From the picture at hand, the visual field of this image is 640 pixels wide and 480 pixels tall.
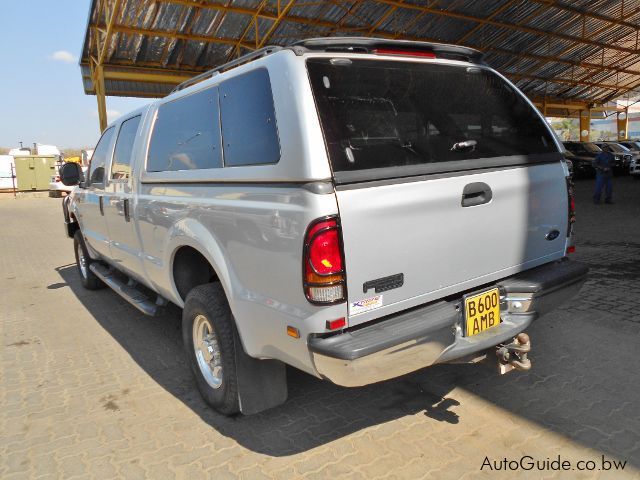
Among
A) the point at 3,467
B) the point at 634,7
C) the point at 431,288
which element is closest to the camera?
the point at 431,288

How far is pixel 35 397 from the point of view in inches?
135

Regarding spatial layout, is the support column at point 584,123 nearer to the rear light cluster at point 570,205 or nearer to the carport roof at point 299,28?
the carport roof at point 299,28

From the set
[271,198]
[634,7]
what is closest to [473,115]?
[271,198]

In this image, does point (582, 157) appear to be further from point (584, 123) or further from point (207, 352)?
point (207, 352)

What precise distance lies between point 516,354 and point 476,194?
0.94 metres

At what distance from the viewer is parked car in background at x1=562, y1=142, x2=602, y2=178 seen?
64.2 feet

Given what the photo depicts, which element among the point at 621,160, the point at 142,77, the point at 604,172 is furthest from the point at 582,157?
the point at 142,77

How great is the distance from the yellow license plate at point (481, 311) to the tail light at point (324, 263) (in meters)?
0.79

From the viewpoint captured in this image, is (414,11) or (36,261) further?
(414,11)

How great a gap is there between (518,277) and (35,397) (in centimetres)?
340

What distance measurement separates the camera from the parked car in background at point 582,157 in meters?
19.6

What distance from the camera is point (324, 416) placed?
→ 9.75ft

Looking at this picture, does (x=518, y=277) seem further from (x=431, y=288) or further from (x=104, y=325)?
(x=104, y=325)

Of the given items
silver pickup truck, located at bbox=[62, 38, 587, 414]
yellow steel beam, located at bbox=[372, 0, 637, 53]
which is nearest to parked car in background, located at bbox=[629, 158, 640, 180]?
yellow steel beam, located at bbox=[372, 0, 637, 53]
